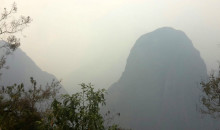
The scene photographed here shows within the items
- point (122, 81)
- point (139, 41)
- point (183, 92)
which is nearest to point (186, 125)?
point (183, 92)

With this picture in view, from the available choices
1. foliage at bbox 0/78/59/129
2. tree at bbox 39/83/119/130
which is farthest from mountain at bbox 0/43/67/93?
tree at bbox 39/83/119/130

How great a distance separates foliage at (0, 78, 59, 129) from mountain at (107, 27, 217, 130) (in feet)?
260

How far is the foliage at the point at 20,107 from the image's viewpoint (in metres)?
13.4

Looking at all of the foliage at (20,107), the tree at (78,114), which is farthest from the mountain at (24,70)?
the tree at (78,114)

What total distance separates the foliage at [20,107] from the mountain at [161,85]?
79.2 metres

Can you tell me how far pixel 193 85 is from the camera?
112500 mm

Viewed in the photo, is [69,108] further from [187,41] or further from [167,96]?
[187,41]

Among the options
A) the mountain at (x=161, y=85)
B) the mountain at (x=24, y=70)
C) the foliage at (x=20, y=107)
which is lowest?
the foliage at (x=20, y=107)

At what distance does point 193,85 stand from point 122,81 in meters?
48.5

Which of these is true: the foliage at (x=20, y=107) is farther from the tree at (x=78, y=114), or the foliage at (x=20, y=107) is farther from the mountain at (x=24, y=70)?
the mountain at (x=24, y=70)

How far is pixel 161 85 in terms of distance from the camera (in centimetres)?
12256

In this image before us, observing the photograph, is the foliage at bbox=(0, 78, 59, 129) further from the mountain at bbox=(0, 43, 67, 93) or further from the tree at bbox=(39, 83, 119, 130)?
the mountain at bbox=(0, 43, 67, 93)

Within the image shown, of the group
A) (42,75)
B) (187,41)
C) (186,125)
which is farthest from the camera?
(42,75)

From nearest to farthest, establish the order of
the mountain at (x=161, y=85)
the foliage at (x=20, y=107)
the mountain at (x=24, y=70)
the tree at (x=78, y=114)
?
A: the tree at (x=78, y=114) → the foliage at (x=20, y=107) → the mountain at (x=161, y=85) → the mountain at (x=24, y=70)
